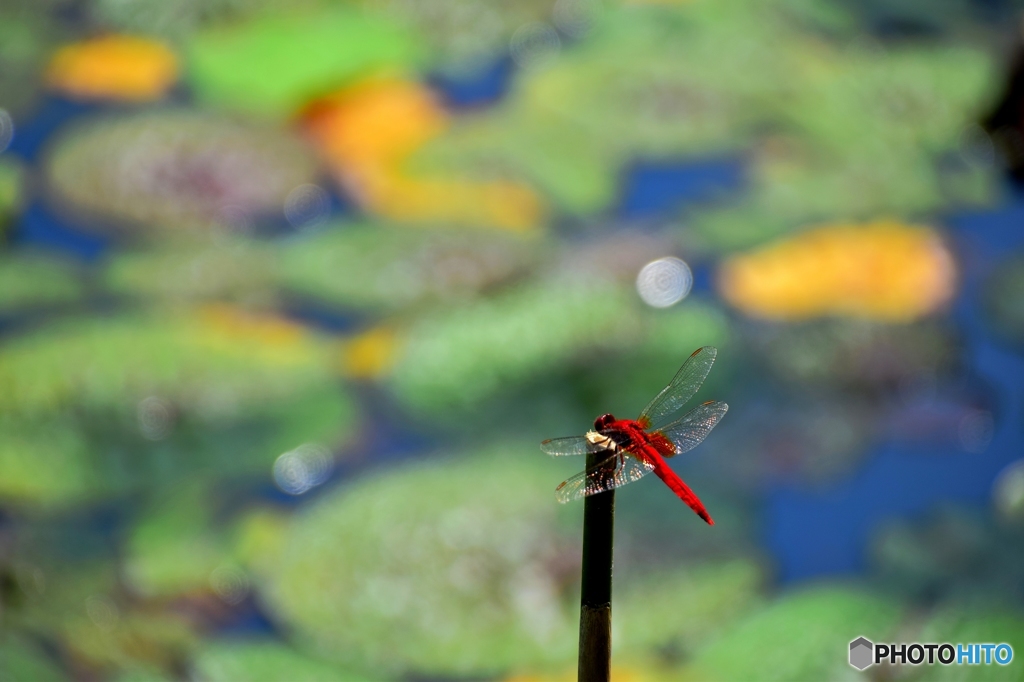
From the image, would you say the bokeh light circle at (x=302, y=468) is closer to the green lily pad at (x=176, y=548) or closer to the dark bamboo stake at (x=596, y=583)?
the green lily pad at (x=176, y=548)

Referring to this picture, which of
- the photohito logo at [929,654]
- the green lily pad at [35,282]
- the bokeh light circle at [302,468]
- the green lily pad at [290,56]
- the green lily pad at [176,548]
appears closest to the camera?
the photohito logo at [929,654]

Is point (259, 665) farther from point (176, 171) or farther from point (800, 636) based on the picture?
point (176, 171)

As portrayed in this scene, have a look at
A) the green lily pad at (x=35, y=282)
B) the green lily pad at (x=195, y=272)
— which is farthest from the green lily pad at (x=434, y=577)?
the green lily pad at (x=35, y=282)

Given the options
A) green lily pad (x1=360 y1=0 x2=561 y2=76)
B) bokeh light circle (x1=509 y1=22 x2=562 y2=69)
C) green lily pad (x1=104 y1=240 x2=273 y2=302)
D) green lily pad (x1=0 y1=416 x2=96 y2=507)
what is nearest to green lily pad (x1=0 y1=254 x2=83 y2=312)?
green lily pad (x1=104 y1=240 x2=273 y2=302)

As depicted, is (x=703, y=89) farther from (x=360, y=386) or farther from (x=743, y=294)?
(x=360, y=386)

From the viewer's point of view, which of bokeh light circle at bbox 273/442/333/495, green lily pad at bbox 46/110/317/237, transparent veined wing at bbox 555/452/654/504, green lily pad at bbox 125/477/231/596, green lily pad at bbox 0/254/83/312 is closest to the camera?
transparent veined wing at bbox 555/452/654/504

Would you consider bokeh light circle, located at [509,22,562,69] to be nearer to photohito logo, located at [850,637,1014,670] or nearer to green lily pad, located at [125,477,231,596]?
green lily pad, located at [125,477,231,596]
